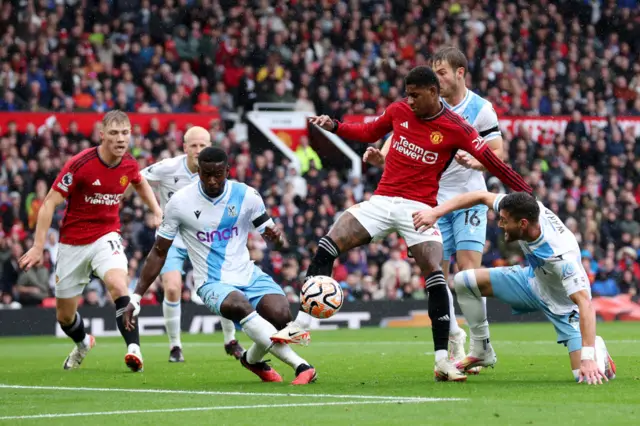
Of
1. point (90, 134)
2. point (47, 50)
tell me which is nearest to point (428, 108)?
point (90, 134)

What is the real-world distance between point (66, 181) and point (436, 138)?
12.8 ft

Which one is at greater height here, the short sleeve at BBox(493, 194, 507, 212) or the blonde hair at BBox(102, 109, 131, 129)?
the blonde hair at BBox(102, 109, 131, 129)

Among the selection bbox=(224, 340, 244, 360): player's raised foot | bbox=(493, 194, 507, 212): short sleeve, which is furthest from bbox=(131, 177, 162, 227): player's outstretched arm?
bbox=(493, 194, 507, 212): short sleeve

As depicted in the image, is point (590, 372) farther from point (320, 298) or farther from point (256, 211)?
point (256, 211)

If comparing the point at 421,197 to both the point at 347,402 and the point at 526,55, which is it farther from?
the point at 526,55

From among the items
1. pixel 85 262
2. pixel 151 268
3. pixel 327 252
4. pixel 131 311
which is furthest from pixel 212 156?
pixel 85 262

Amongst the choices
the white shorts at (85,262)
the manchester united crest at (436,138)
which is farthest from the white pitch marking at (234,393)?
the manchester united crest at (436,138)

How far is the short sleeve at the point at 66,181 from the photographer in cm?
1154

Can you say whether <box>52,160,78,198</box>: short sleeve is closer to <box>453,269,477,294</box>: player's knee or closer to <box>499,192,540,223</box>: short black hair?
<box>453,269,477,294</box>: player's knee

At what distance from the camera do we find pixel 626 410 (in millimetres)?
7254

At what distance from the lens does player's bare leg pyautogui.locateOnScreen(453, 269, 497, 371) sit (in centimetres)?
999

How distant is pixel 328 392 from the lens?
871cm

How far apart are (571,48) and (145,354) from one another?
18.7 meters

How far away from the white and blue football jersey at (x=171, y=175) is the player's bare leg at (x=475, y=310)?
170 inches
